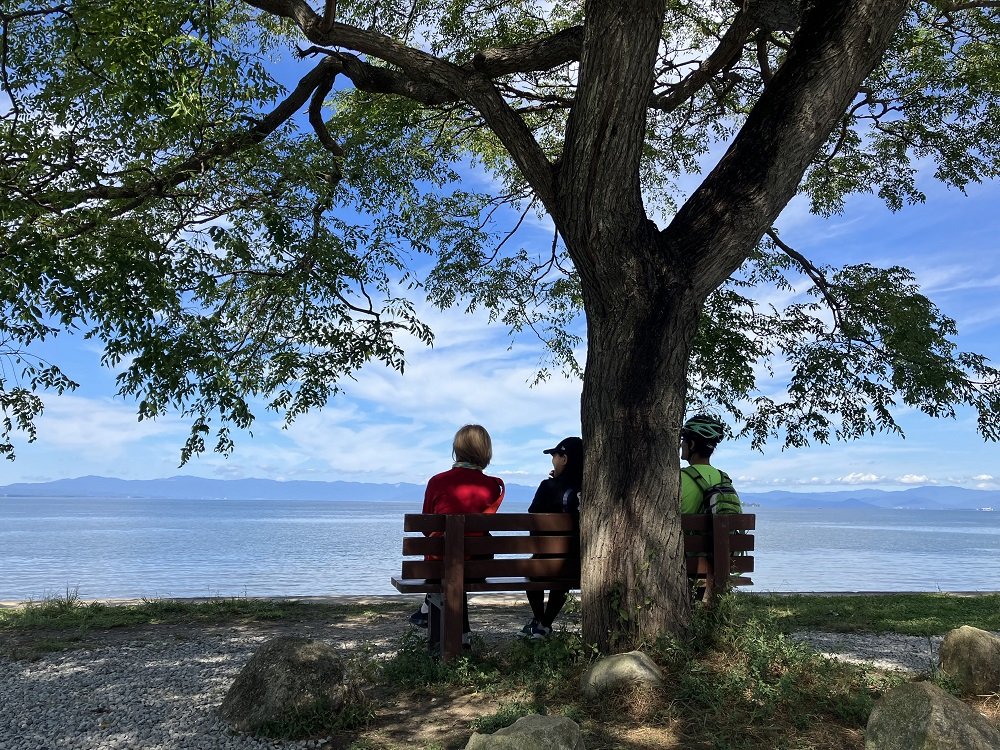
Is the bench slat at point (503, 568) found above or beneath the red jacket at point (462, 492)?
beneath

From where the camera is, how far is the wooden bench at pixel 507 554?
5625mm

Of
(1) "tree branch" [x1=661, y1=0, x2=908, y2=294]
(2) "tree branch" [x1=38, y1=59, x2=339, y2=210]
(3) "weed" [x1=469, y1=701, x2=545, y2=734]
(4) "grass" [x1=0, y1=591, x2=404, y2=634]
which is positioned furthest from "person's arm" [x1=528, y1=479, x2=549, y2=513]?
(2) "tree branch" [x1=38, y1=59, x2=339, y2=210]

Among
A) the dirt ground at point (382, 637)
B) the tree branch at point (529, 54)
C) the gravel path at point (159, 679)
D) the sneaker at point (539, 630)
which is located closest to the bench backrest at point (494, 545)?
the sneaker at point (539, 630)

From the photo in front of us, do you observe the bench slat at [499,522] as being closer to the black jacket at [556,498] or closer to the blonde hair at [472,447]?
the black jacket at [556,498]

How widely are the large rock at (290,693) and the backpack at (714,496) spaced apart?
3.09 metres

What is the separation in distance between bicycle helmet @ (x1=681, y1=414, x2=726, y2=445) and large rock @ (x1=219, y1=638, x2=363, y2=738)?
320cm

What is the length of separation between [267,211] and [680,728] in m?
5.99

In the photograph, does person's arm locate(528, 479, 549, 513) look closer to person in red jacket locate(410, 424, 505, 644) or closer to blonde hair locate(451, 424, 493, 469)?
person in red jacket locate(410, 424, 505, 644)

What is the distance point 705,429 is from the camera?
6211 mm

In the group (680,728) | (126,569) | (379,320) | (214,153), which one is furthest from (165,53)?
(126,569)

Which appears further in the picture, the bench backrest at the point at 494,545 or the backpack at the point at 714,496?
the backpack at the point at 714,496

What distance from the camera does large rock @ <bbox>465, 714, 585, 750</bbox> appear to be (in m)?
3.43

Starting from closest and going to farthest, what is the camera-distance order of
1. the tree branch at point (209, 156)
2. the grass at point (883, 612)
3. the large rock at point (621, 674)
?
1. the large rock at point (621, 674)
2. the tree branch at point (209, 156)
3. the grass at point (883, 612)

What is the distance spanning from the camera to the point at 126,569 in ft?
81.6
